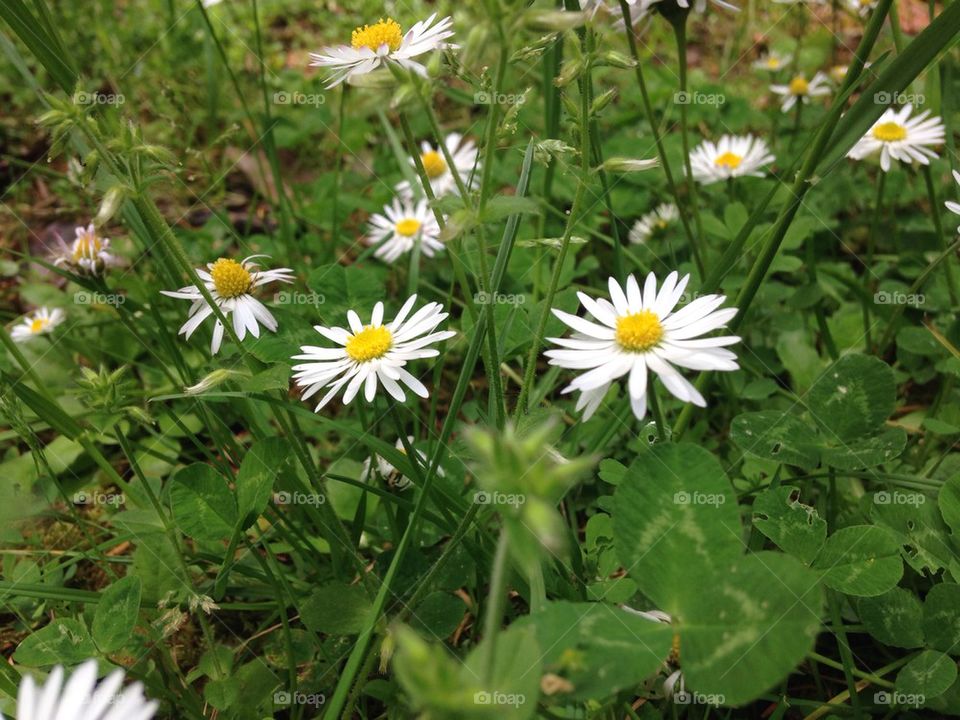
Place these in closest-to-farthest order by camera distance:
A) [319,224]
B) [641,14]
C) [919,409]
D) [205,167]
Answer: [641,14] → [919,409] → [205,167] → [319,224]

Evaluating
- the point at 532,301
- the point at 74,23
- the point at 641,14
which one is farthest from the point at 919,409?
the point at 74,23

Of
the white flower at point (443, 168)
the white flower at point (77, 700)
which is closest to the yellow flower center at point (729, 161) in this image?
the white flower at point (443, 168)

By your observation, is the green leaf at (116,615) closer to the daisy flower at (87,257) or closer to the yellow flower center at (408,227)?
the daisy flower at (87,257)

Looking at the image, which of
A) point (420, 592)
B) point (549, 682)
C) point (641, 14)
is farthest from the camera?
point (641, 14)

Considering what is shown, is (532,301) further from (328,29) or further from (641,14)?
(328,29)

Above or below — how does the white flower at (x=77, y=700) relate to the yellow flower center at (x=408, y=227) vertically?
below

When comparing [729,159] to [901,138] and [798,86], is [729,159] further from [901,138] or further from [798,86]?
[901,138]

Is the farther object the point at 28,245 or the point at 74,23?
the point at 74,23

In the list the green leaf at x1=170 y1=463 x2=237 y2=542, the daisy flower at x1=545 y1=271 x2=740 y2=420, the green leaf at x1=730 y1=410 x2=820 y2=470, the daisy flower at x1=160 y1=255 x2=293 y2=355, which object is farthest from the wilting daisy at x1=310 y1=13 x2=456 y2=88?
the green leaf at x1=730 y1=410 x2=820 y2=470
